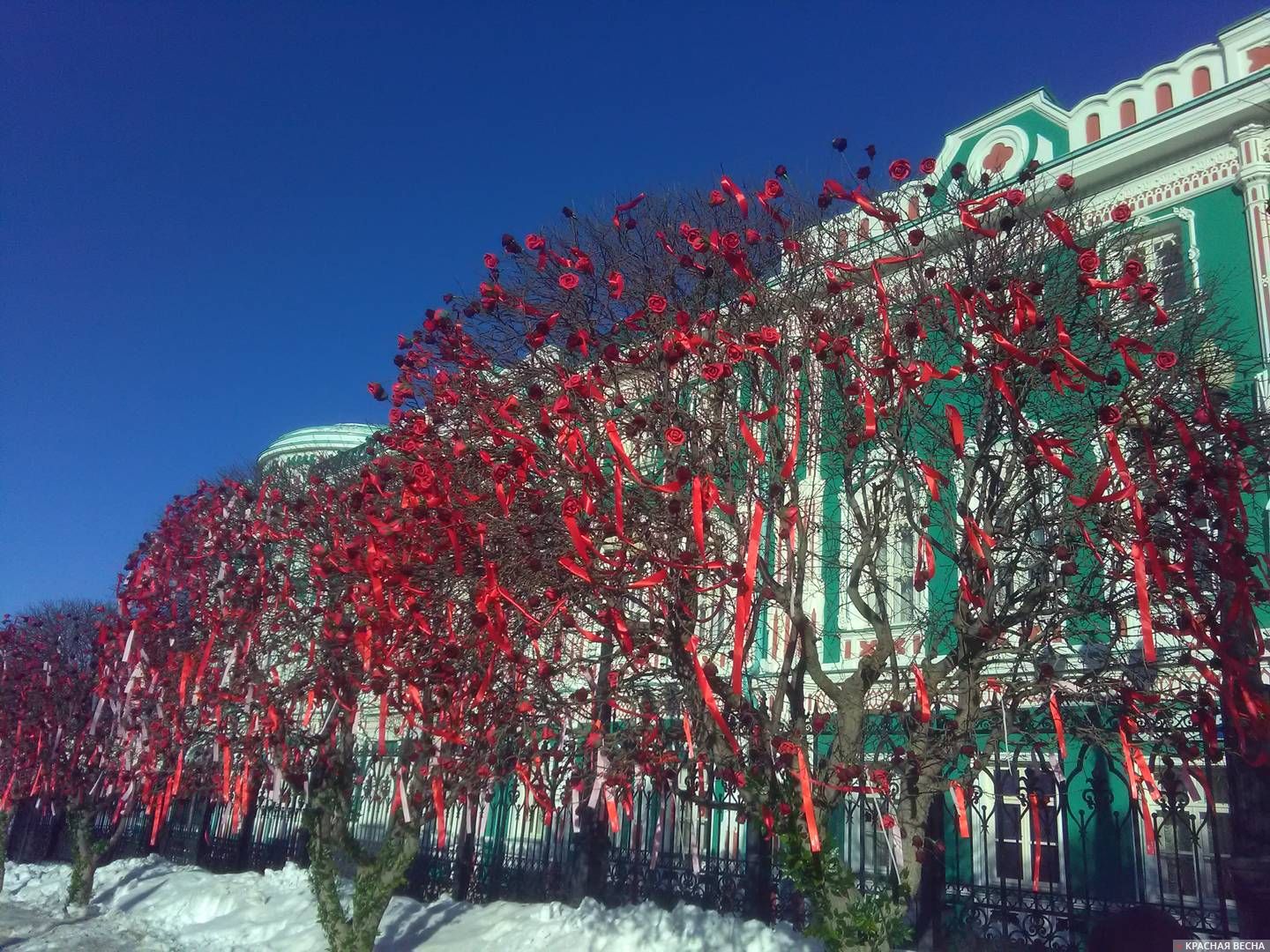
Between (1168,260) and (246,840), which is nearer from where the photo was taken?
(1168,260)

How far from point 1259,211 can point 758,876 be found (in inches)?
378

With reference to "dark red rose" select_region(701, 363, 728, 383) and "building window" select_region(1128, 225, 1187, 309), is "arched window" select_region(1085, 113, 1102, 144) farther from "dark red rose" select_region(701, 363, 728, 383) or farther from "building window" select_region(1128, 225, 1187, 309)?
"dark red rose" select_region(701, 363, 728, 383)

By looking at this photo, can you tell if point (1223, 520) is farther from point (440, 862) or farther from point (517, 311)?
point (440, 862)

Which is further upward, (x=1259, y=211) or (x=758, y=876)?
(x=1259, y=211)

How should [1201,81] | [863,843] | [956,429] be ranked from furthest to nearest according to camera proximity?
[1201,81] < [863,843] < [956,429]

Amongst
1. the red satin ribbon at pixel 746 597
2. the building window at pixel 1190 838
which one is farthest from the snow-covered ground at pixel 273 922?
the red satin ribbon at pixel 746 597

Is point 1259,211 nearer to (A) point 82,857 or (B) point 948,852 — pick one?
(B) point 948,852

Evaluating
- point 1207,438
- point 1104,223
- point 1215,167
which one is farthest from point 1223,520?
point 1215,167

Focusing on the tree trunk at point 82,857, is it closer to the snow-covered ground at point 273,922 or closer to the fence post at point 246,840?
the snow-covered ground at point 273,922

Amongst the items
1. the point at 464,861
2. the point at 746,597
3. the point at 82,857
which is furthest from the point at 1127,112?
the point at 82,857

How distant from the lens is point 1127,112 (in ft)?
42.3

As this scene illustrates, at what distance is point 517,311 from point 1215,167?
968cm

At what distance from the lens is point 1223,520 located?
5.73 m

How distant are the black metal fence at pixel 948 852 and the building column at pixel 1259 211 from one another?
514 centimetres
